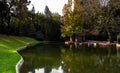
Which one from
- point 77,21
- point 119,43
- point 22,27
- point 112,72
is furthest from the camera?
point 22,27

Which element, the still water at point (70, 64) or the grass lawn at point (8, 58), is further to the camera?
the still water at point (70, 64)

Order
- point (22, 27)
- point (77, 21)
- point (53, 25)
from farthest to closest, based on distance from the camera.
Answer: point (53, 25) → point (22, 27) → point (77, 21)

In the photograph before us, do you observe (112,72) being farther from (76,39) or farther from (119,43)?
(76,39)

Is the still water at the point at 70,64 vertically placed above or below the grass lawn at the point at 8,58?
below

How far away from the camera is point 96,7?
60.3 m

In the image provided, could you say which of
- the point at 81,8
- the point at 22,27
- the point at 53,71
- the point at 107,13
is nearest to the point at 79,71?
the point at 53,71

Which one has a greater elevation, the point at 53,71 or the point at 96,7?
the point at 96,7

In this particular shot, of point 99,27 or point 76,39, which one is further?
point 76,39

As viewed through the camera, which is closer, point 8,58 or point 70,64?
point 70,64

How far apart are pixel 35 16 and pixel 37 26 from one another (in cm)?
475

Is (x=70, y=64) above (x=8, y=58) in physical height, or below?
below

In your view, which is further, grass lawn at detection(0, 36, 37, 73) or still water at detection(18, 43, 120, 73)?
still water at detection(18, 43, 120, 73)

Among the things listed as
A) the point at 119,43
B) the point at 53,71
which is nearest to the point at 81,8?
the point at 119,43

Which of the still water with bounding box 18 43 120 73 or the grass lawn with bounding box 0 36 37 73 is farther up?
the grass lawn with bounding box 0 36 37 73
